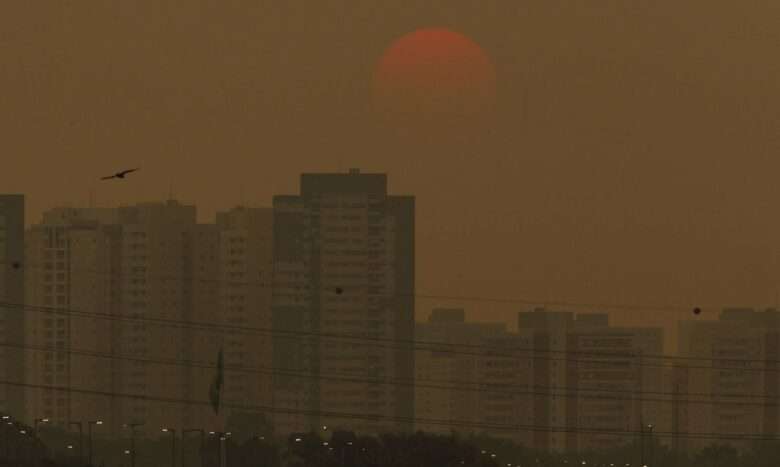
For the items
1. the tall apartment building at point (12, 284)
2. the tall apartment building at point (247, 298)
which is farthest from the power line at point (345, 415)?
the tall apartment building at point (247, 298)

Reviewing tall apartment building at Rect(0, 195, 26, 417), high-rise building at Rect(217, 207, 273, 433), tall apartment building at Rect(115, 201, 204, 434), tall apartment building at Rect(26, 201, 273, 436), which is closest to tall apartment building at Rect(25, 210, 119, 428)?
tall apartment building at Rect(26, 201, 273, 436)

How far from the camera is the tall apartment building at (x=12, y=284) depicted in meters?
185

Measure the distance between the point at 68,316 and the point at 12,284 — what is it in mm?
5589

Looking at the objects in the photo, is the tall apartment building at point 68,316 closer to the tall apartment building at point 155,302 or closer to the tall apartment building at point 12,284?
the tall apartment building at point 12,284

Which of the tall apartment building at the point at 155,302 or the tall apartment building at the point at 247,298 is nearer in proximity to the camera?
the tall apartment building at the point at 155,302

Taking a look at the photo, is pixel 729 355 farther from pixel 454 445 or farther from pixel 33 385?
pixel 454 445

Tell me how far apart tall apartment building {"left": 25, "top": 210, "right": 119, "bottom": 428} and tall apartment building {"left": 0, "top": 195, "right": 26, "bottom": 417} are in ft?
3.62

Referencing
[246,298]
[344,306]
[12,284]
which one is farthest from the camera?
[246,298]

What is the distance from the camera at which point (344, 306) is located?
7682 inches

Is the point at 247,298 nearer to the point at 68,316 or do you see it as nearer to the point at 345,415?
the point at 345,415

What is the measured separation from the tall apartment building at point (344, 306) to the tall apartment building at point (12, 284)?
19848mm

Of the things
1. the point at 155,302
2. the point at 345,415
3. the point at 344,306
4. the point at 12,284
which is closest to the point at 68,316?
the point at 12,284

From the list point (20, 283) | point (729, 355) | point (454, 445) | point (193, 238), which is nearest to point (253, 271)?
point (193, 238)

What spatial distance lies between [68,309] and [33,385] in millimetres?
6353
